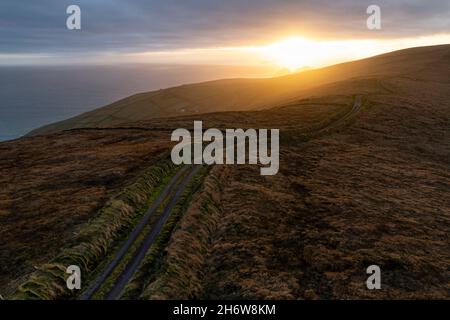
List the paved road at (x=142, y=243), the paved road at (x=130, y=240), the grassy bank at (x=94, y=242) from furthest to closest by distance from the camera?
1. the paved road at (x=130, y=240)
2. the paved road at (x=142, y=243)
3. the grassy bank at (x=94, y=242)

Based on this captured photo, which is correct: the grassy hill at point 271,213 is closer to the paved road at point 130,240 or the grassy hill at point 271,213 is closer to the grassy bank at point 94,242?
the grassy bank at point 94,242

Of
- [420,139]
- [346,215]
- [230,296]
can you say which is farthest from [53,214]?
[420,139]

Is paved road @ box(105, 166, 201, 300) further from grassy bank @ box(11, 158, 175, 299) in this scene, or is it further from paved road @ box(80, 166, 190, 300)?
grassy bank @ box(11, 158, 175, 299)

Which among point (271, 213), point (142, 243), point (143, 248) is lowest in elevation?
point (143, 248)

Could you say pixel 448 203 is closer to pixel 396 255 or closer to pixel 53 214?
pixel 396 255

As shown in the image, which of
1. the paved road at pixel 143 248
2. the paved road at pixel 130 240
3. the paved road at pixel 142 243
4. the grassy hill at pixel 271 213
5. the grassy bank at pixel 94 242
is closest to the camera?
the paved road at pixel 143 248

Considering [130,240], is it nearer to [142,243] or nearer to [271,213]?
[142,243]

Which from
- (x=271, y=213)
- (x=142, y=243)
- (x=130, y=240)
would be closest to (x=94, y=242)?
(x=130, y=240)

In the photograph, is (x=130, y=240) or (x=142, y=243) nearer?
(x=142, y=243)

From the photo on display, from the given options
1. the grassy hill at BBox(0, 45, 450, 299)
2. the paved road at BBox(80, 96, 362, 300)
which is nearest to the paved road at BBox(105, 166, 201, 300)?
the paved road at BBox(80, 96, 362, 300)

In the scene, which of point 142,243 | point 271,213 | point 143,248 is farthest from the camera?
point 271,213

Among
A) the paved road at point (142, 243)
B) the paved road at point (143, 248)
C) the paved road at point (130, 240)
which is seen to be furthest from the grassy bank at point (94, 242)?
the paved road at point (143, 248)
